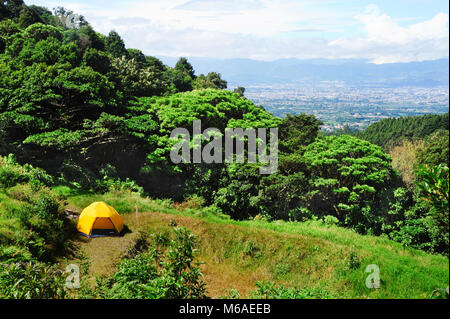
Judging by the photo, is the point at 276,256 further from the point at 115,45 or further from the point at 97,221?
the point at 115,45

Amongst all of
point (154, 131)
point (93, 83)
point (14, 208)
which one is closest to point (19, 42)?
point (93, 83)

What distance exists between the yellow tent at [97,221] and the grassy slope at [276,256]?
12.1 inches

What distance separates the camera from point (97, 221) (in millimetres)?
8984

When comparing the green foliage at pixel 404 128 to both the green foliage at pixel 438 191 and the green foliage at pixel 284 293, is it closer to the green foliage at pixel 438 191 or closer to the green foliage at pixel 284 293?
the green foliage at pixel 284 293

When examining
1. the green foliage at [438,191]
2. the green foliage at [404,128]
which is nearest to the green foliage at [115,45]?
the green foliage at [438,191]

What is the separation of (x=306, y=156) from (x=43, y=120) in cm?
1471

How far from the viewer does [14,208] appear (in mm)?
8711

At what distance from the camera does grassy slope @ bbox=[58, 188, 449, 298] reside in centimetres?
634

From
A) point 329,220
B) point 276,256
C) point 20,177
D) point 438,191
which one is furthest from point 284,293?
point 20,177

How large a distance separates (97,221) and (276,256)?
18.9 feet

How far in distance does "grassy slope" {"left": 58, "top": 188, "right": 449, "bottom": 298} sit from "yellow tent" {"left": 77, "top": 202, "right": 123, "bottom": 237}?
31 cm

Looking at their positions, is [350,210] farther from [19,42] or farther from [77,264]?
[19,42]

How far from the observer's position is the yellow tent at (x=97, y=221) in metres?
8.91

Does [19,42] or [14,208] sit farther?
[19,42]
